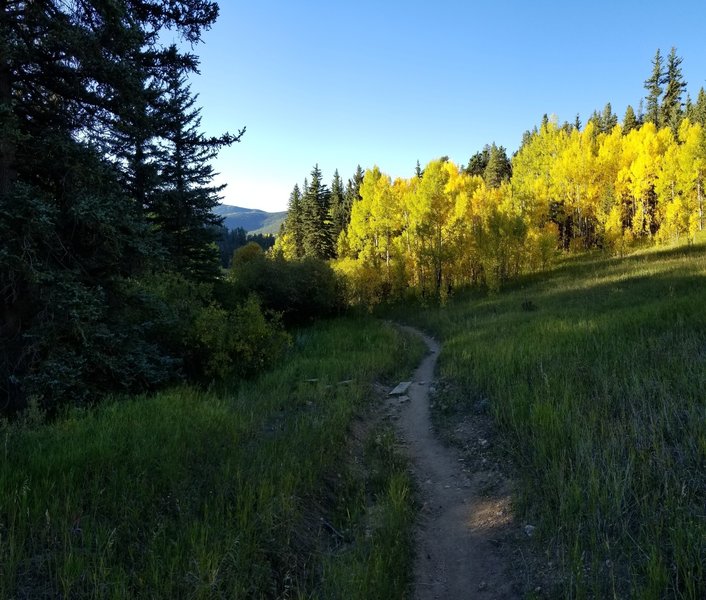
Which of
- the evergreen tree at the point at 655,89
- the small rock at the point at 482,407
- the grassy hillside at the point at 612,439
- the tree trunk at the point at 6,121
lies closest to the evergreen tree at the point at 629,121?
the evergreen tree at the point at 655,89

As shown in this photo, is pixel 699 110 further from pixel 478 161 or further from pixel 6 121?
pixel 6 121

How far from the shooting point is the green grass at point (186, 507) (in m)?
2.88

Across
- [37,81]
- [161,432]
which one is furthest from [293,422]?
[37,81]

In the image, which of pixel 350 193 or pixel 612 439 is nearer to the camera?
pixel 612 439

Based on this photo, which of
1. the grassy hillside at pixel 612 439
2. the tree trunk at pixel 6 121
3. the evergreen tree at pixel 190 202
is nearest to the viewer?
the grassy hillside at pixel 612 439

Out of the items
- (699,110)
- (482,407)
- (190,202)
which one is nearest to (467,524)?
(482,407)

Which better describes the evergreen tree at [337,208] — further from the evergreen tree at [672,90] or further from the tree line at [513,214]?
the evergreen tree at [672,90]

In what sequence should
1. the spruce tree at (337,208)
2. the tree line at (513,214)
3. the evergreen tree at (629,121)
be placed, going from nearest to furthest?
the tree line at (513,214) → the spruce tree at (337,208) → the evergreen tree at (629,121)

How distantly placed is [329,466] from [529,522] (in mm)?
2680

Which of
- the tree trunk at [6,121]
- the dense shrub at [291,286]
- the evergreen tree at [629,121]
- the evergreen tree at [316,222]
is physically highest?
the evergreen tree at [629,121]

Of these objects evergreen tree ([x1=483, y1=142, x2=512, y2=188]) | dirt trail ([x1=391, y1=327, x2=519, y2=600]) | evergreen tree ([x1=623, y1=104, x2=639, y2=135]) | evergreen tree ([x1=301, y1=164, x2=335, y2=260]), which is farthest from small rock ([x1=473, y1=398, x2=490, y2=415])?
evergreen tree ([x1=623, y1=104, x2=639, y2=135])

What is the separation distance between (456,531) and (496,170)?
248ft

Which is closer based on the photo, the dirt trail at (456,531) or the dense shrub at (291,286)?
the dirt trail at (456,531)

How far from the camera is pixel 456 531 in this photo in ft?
15.0
